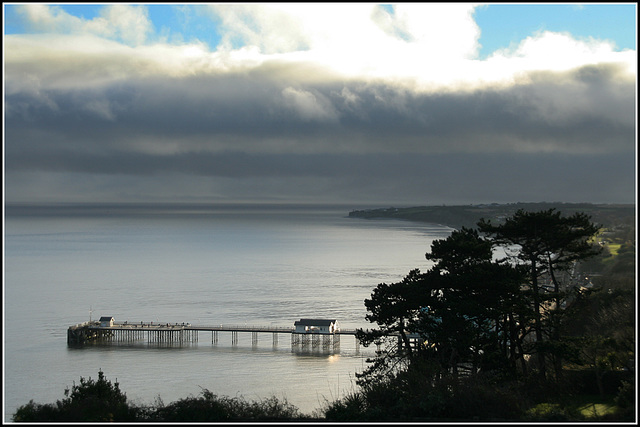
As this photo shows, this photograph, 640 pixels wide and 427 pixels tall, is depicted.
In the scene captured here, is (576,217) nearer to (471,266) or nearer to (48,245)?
(471,266)

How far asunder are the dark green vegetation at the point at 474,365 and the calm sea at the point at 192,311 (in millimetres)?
5950

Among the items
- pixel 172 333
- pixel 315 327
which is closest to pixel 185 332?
pixel 172 333

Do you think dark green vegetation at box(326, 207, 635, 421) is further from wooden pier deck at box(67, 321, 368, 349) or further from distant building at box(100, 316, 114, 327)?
distant building at box(100, 316, 114, 327)

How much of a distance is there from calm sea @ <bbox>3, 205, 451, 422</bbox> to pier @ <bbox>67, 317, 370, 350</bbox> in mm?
695

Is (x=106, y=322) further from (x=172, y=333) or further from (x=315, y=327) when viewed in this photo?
(x=315, y=327)

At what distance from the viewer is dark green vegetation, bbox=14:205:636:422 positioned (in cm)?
1383

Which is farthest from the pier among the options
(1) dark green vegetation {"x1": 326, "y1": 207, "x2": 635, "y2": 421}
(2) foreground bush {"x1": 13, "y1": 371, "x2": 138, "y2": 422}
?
(2) foreground bush {"x1": 13, "y1": 371, "x2": 138, "y2": 422}

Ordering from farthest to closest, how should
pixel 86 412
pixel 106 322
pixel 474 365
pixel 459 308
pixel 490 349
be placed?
pixel 106 322
pixel 490 349
pixel 459 308
pixel 474 365
pixel 86 412

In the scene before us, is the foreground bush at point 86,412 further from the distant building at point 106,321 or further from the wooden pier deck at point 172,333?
the distant building at point 106,321

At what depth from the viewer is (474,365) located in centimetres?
1889

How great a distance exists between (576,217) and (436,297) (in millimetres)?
5566

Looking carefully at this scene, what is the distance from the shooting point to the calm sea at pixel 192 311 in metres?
29.3

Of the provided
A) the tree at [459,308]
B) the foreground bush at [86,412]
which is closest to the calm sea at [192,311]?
the tree at [459,308]

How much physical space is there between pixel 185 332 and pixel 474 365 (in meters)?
25.9
